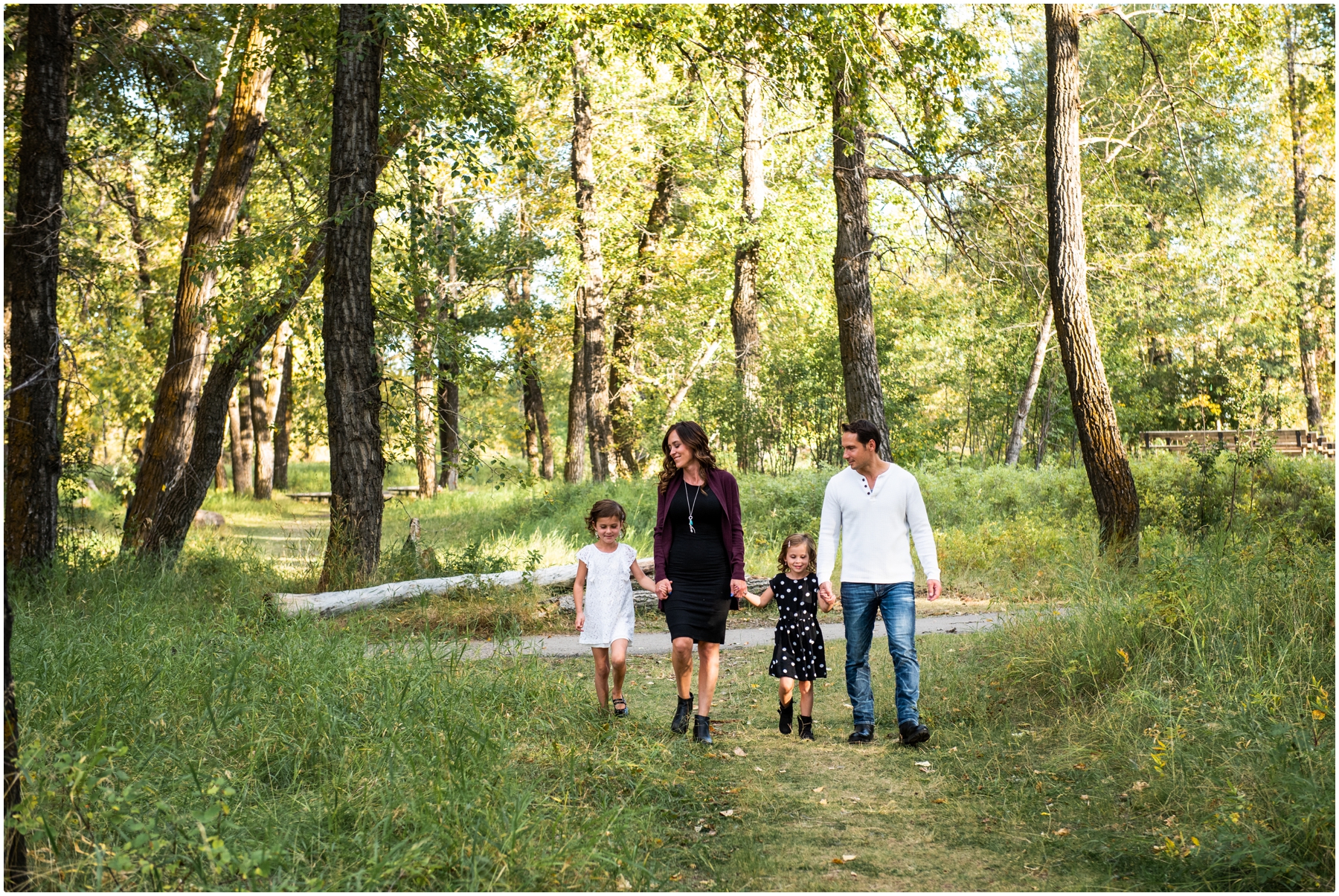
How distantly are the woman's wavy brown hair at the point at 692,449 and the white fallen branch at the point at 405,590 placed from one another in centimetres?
349

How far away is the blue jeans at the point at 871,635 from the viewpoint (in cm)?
666

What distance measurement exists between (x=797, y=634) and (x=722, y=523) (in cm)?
90

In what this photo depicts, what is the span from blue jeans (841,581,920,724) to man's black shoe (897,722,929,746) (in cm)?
4

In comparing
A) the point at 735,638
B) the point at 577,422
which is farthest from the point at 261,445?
the point at 735,638

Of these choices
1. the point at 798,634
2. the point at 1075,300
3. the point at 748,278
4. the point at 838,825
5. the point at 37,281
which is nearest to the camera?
the point at 838,825

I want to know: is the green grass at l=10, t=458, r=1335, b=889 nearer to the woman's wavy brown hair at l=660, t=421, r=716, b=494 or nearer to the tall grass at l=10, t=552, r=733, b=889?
the tall grass at l=10, t=552, r=733, b=889

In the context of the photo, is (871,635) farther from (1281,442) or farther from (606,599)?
(1281,442)

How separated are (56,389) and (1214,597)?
1016 centimetres

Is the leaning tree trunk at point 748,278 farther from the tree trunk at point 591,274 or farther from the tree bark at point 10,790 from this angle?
the tree bark at point 10,790

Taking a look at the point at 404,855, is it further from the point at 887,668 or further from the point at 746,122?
the point at 746,122

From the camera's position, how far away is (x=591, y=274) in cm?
2358

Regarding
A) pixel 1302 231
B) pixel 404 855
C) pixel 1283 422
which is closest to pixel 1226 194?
pixel 1302 231

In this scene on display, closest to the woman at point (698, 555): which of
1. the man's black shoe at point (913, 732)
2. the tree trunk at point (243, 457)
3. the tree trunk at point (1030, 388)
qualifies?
the man's black shoe at point (913, 732)

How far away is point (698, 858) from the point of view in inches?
183
